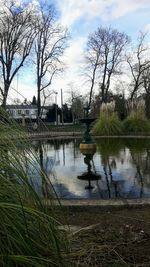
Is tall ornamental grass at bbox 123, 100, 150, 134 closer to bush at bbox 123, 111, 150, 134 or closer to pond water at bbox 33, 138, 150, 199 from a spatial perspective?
bush at bbox 123, 111, 150, 134

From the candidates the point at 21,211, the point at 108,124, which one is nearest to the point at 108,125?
the point at 108,124

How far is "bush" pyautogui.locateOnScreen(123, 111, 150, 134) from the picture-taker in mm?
23219

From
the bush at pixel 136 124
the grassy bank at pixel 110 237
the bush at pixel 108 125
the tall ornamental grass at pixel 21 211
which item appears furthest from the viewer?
the bush at pixel 136 124

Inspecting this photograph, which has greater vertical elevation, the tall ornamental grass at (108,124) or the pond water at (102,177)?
the tall ornamental grass at (108,124)

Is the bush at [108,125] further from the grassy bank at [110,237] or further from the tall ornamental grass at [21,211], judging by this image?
the tall ornamental grass at [21,211]

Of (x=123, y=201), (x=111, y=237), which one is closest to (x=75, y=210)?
(x=123, y=201)

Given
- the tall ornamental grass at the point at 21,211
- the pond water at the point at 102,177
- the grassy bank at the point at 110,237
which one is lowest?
the pond water at the point at 102,177

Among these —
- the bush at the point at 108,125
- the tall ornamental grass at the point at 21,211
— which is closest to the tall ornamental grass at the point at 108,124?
the bush at the point at 108,125

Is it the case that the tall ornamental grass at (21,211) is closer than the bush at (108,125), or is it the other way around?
the tall ornamental grass at (21,211)

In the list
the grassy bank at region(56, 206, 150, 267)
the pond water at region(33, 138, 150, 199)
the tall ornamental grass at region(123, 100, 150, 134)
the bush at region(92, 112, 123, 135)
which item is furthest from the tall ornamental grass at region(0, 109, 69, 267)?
the tall ornamental grass at region(123, 100, 150, 134)

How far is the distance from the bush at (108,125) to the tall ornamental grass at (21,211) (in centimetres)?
2040

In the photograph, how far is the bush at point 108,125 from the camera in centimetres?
2256

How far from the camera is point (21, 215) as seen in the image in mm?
1854

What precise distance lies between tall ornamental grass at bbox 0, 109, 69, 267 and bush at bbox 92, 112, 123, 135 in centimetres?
2040
